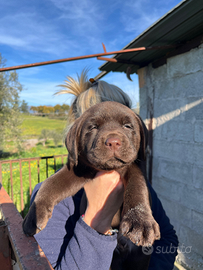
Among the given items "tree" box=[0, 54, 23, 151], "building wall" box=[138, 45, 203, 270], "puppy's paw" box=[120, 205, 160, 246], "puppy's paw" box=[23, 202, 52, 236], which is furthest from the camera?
"tree" box=[0, 54, 23, 151]

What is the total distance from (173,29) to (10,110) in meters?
11.2

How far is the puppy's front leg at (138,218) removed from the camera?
1.08 meters

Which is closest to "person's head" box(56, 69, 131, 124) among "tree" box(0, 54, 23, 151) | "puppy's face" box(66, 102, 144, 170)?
"puppy's face" box(66, 102, 144, 170)

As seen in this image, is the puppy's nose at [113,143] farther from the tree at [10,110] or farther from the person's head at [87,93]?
the tree at [10,110]

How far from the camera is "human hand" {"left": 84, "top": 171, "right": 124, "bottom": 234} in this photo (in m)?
1.33

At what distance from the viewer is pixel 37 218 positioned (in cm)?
140

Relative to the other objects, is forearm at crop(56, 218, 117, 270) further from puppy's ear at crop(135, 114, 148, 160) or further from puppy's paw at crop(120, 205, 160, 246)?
puppy's ear at crop(135, 114, 148, 160)

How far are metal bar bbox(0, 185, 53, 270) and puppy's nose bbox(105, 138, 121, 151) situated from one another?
69 cm

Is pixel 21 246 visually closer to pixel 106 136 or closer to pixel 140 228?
pixel 140 228

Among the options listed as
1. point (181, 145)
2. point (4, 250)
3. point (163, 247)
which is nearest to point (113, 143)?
point (163, 247)

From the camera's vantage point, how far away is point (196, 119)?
2.71 meters

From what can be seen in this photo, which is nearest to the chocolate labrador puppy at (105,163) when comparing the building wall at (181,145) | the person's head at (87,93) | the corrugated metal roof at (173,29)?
the person's head at (87,93)

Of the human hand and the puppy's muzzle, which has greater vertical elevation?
the puppy's muzzle

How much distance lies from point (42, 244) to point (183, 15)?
Result: 243cm
